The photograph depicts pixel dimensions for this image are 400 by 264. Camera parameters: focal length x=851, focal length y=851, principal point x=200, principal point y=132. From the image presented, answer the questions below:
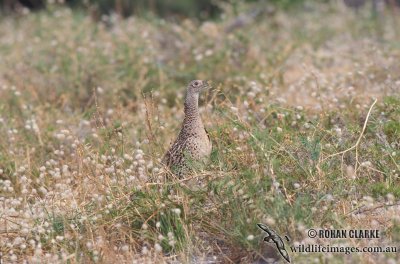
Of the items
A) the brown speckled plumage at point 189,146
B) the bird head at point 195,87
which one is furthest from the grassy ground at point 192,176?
the bird head at point 195,87

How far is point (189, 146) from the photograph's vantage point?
6.12m

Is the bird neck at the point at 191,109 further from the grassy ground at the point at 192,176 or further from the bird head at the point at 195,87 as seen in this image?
the grassy ground at the point at 192,176

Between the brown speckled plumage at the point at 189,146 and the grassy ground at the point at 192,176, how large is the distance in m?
0.10

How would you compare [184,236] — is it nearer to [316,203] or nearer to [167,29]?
[316,203]

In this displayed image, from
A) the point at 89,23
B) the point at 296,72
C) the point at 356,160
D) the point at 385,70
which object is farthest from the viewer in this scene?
the point at 89,23

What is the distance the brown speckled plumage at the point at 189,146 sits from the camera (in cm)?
602

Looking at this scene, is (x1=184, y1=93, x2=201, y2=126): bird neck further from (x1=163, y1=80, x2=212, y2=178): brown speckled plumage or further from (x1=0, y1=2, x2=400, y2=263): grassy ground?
(x1=0, y1=2, x2=400, y2=263): grassy ground

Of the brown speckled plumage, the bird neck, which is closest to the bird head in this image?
the bird neck

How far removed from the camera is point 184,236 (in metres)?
5.45

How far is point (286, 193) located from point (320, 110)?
2.15 metres

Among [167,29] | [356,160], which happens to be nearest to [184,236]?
[356,160]

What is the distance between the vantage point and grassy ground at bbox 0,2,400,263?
5359mm

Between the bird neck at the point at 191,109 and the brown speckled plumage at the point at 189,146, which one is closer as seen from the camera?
the brown speckled plumage at the point at 189,146

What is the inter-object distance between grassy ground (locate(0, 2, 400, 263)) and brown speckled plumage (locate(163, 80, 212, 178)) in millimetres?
96
